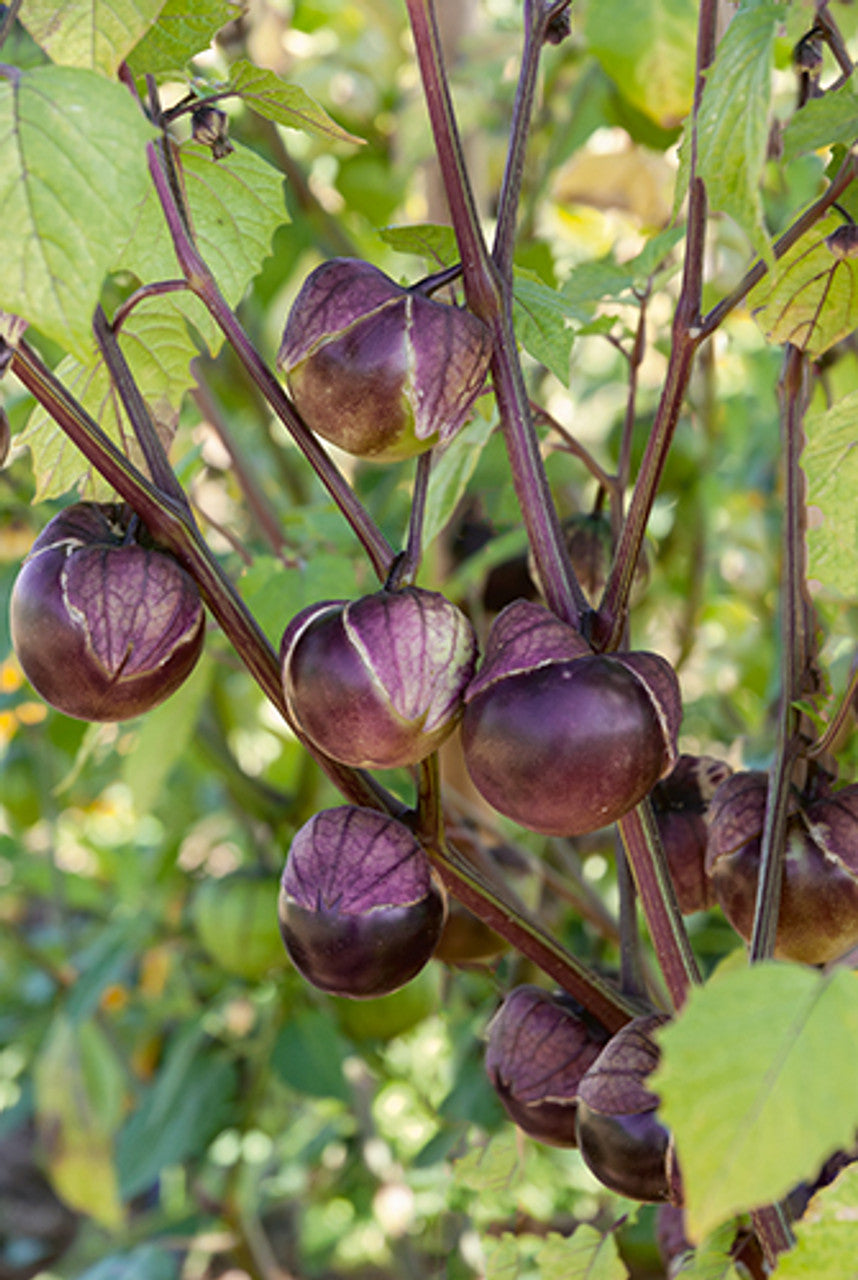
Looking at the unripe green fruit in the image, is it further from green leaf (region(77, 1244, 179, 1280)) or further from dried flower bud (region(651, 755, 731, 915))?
dried flower bud (region(651, 755, 731, 915))

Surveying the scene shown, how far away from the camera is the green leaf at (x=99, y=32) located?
0.34 m

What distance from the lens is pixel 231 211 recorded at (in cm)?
47

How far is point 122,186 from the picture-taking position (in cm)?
30

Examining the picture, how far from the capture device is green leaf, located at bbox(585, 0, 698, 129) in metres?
0.78

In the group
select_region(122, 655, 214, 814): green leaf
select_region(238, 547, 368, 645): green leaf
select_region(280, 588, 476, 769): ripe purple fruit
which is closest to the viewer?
select_region(280, 588, 476, 769): ripe purple fruit

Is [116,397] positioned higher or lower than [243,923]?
higher

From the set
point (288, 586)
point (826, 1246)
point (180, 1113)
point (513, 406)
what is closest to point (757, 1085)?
point (826, 1246)

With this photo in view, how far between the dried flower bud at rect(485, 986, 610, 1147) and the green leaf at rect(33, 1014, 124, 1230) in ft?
2.94

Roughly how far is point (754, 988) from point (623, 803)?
0.08 metres

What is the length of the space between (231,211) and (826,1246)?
391mm

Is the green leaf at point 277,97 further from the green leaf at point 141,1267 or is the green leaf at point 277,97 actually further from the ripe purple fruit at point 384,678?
the green leaf at point 141,1267

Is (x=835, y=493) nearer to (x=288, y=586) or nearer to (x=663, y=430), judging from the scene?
(x=663, y=430)

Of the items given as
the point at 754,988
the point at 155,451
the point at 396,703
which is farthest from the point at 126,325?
the point at 754,988

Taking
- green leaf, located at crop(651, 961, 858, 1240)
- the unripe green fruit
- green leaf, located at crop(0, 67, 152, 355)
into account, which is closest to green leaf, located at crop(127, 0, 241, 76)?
green leaf, located at crop(0, 67, 152, 355)
